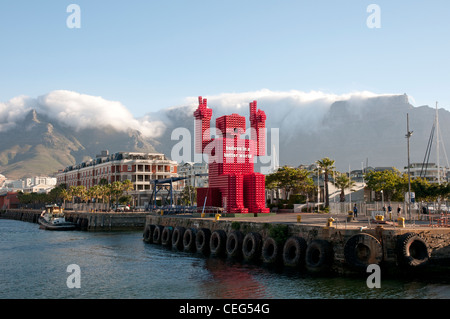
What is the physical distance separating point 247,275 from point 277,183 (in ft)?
216

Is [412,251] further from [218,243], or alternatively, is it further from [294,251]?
[218,243]

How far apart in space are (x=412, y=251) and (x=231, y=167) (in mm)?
36797

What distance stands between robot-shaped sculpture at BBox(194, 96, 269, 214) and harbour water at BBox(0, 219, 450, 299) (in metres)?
18.3

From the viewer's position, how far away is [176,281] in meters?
32.3

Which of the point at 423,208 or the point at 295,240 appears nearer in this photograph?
the point at 295,240

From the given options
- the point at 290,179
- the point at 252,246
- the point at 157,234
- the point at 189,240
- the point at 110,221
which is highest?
the point at 290,179

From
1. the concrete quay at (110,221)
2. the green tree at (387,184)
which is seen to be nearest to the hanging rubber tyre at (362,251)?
the green tree at (387,184)

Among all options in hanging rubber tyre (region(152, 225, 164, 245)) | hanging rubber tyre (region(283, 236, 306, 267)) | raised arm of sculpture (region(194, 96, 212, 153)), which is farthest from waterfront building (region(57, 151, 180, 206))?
hanging rubber tyre (region(283, 236, 306, 267))

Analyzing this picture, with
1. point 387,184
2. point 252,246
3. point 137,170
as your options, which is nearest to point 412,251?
point 252,246

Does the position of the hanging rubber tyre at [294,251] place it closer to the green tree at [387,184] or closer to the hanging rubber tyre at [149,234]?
the hanging rubber tyre at [149,234]

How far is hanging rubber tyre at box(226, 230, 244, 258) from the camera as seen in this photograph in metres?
43.0
